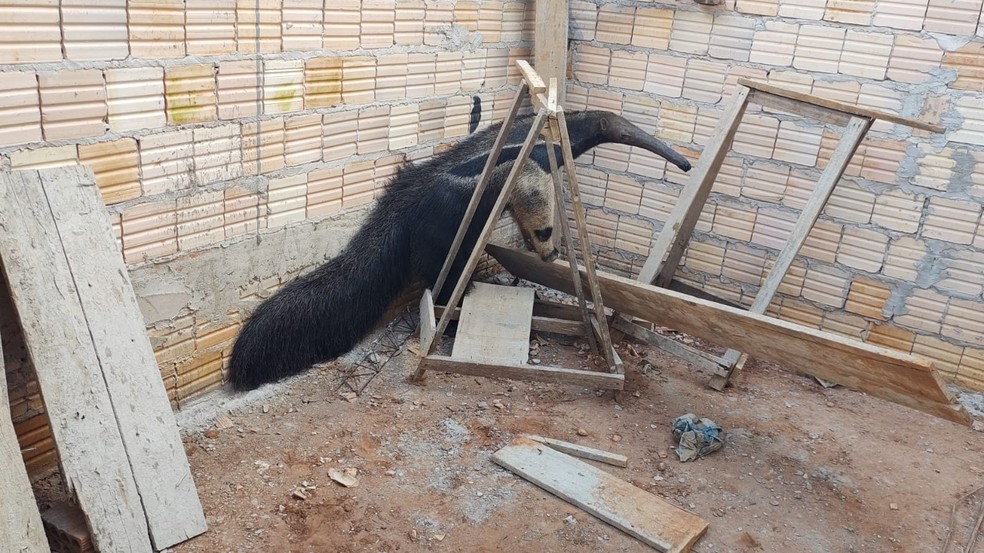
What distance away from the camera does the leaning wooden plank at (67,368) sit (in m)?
2.79

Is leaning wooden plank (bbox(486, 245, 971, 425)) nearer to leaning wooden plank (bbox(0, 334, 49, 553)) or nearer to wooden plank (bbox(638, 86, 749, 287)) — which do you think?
wooden plank (bbox(638, 86, 749, 287))

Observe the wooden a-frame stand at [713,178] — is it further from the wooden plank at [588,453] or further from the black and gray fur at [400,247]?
the wooden plank at [588,453]

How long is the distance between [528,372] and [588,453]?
1.92 feet

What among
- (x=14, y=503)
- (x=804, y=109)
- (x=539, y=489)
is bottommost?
(x=539, y=489)

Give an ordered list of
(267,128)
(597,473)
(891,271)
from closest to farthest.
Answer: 1. (597,473)
2. (267,128)
3. (891,271)

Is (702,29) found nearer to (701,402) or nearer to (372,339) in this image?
(701,402)

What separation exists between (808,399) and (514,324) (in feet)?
6.08

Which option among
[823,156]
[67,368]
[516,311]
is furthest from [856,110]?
[67,368]

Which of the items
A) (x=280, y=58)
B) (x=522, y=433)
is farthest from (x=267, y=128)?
(x=522, y=433)

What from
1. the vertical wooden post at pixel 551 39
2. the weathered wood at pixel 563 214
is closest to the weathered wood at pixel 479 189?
the weathered wood at pixel 563 214

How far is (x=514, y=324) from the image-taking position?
15.6 ft

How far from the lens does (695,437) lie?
156 inches

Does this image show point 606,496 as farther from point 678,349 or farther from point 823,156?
Answer: point 823,156

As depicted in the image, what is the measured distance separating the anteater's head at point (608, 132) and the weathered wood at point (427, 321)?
1.56m
